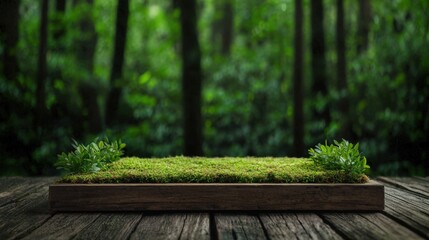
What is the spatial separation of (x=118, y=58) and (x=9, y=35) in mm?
1635

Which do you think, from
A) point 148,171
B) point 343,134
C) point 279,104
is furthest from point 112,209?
point 279,104

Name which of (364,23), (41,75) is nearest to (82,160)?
(41,75)

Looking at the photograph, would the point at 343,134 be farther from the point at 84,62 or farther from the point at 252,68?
the point at 84,62

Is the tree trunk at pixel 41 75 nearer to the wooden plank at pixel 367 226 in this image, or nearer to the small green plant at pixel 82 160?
the small green plant at pixel 82 160

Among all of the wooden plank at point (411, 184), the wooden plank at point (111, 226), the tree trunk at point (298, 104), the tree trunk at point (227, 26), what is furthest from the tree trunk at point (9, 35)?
the tree trunk at point (227, 26)

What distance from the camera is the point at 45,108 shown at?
7.66m

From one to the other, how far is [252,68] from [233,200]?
26.4 feet

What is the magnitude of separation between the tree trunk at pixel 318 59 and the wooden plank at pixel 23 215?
593 centimetres

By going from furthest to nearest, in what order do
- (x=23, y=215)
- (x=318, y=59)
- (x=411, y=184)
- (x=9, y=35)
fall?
(x=318, y=59) < (x=9, y=35) < (x=411, y=184) < (x=23, y=215)

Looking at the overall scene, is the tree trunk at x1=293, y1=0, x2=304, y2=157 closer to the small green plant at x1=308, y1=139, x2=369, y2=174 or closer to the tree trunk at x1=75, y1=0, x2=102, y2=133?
the tree trunk at x1=75, y1=0, x2=102, y2=133

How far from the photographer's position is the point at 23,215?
3.18 m

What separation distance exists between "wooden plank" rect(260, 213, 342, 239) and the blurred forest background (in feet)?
14.3

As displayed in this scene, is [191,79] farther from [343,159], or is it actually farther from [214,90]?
[343,159]

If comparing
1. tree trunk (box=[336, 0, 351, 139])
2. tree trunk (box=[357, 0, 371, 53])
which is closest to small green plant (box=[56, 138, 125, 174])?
tree trunk (box=[336, 0, 351, 139])
